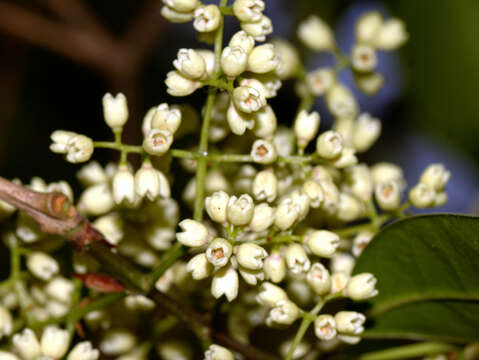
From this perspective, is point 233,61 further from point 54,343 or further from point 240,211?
point 54,343

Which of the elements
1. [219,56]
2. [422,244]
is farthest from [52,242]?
[422,244]

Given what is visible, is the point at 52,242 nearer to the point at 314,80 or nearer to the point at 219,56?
the point at 219,56

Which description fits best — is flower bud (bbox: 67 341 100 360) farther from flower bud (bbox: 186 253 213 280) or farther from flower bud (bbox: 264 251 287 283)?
flower bud (bbox: 264 251 287 283)

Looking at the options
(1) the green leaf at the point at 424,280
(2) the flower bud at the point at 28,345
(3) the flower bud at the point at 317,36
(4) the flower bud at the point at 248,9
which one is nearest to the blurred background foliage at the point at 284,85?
(3) the flower bud at the point at 317,36

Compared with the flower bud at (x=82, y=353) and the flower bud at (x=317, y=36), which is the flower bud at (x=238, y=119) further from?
the flower bud at (x=317, y=36)

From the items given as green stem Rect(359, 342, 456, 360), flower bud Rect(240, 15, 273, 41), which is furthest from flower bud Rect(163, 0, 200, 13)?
green stem Rect(359, 342, 456, 360)
